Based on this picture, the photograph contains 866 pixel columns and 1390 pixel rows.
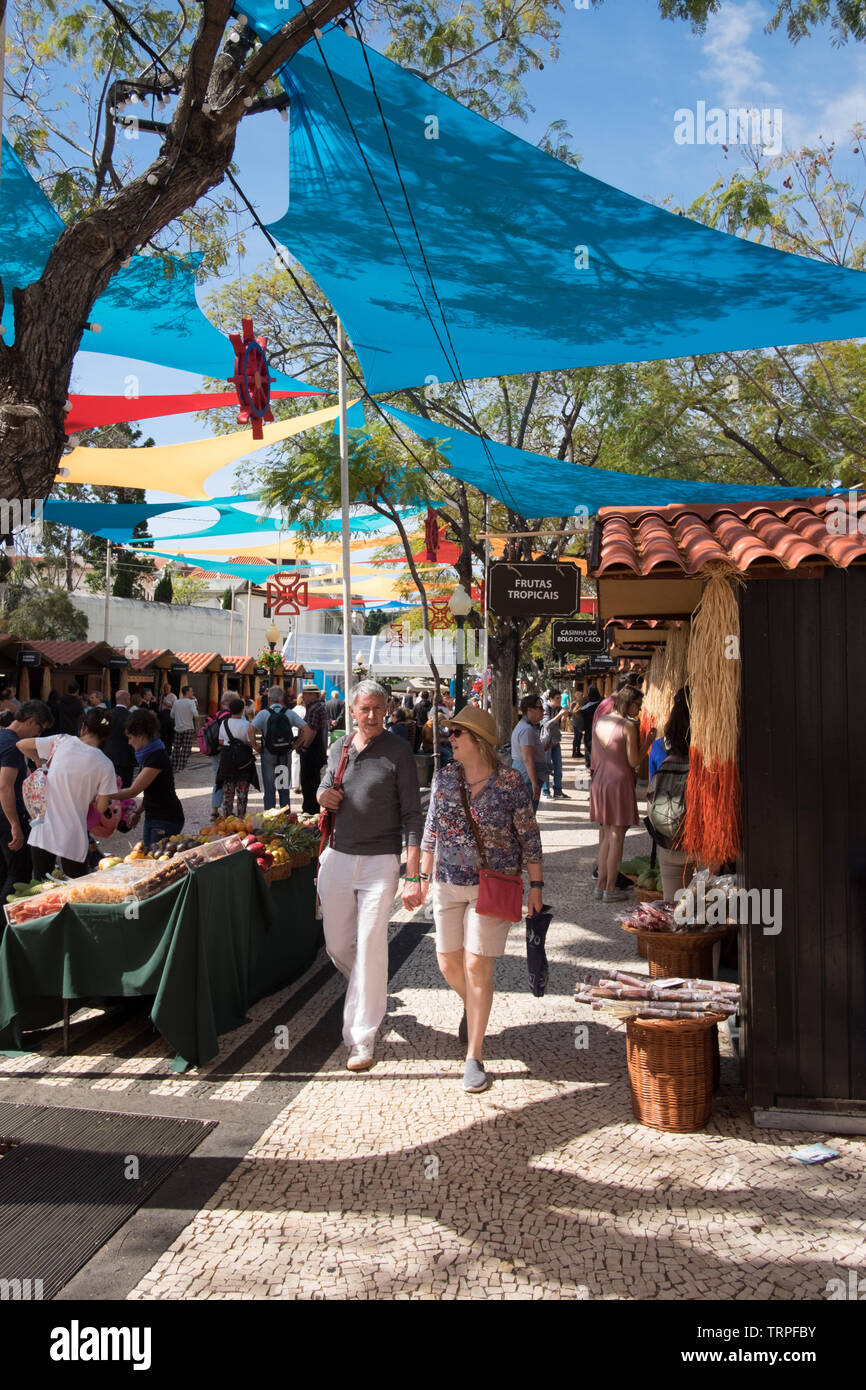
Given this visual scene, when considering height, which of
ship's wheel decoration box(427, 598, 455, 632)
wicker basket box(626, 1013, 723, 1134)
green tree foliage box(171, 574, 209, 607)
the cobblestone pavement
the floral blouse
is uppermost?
green tree foliage box(171, 574, 209, 607)

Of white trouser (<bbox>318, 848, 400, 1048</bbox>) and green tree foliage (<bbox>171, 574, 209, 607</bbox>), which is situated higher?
green tree foliage (<bbox>171, 574, 209, 607</bbox>)

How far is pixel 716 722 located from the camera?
14.1 ft

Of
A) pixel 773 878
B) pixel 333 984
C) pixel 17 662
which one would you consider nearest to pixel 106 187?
pixel 333 984

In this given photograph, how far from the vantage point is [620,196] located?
5562 millimetres

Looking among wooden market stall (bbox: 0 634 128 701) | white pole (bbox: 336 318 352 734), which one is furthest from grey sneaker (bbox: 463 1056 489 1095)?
wooden market stall (bbox: 0 634 128 701)

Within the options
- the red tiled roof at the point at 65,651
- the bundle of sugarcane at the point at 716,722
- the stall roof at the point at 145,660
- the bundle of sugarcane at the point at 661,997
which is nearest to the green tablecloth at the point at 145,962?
the bundle of sugarcane at the point at 661,997

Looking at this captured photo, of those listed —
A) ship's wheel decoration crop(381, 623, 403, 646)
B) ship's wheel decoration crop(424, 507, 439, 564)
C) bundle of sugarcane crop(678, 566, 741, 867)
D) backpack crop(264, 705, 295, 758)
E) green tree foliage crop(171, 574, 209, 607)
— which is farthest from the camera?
green tree foliage crop(171, 574, 209, 607)

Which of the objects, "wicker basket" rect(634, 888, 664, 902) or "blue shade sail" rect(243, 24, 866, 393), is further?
"wicker basket" rect(634, 888, 664, 902)

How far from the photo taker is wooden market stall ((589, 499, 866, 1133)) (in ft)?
13.2

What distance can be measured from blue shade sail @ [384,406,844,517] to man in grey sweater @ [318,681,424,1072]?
19.8 ft

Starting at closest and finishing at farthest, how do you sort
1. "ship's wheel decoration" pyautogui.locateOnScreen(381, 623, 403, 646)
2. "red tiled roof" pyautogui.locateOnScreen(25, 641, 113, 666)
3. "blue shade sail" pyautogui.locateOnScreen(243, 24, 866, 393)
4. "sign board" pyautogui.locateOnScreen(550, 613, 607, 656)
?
"blue shade sail" pyautogui.locateOnScreen(243, 24, 866, 393), "sign board" pyautogui.locateOnScreen(550, 613, 607, 656), "red tiled roof" pyautogui.locateOnScreen(25, 641, 113, 666), "ship's wheel decoration" pyautogui.locateOnScreen(381, 623, 403, 646)

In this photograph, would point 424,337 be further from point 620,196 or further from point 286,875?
point 286,875

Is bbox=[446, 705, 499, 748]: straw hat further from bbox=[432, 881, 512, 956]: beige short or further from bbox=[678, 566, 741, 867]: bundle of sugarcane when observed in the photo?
bbox=[678, 566, 741, 867]: bundle of sugarcane

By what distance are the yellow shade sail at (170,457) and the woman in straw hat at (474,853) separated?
25.1 ft
